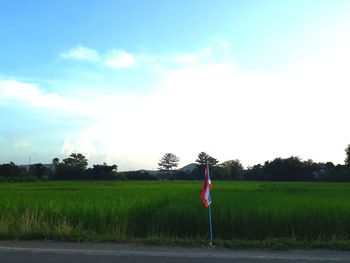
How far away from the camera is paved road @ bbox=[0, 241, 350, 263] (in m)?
8.04

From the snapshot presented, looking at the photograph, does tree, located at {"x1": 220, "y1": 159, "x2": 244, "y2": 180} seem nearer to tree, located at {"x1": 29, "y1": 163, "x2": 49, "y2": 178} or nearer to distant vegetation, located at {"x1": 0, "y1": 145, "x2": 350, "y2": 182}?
distant vegetation, located at {"x1": 0, "y1": 145, "x2": 350, "y2": 182}

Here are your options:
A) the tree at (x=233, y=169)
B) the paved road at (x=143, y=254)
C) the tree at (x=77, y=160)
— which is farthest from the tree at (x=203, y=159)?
the paved road at (x=143, y=254)

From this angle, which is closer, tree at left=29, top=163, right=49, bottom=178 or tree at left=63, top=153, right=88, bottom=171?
tree at left=29, top=163, right=49, bottom=178

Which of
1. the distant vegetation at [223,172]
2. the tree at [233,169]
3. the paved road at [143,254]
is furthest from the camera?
the tree at [233,169]

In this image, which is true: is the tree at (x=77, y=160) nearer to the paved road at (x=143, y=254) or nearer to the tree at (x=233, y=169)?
the tree at (x=233, y=169)

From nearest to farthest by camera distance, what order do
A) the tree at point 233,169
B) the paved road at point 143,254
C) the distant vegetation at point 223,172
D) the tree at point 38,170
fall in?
the paved road at point 143,254 < the distant vegetation at point 223,172 < the tree at point 38,170 < the tree at point 233,169

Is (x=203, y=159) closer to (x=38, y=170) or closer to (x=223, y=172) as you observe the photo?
(x=223, y=172)

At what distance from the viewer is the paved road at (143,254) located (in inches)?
316

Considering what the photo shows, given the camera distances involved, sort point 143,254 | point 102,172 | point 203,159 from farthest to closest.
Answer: point 203,159 → point 102,172 → point 143,254

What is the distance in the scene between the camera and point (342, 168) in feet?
342

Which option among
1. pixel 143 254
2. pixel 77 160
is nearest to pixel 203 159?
pixel 77 160

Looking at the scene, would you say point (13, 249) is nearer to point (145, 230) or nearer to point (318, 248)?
point (145, 230)

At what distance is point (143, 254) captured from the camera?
28.0 ft

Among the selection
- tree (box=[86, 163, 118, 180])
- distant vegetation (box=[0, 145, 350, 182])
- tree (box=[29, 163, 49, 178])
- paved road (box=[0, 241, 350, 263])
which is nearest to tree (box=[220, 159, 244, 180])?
distant vegetation (box=[0, 145, 350, 182])
